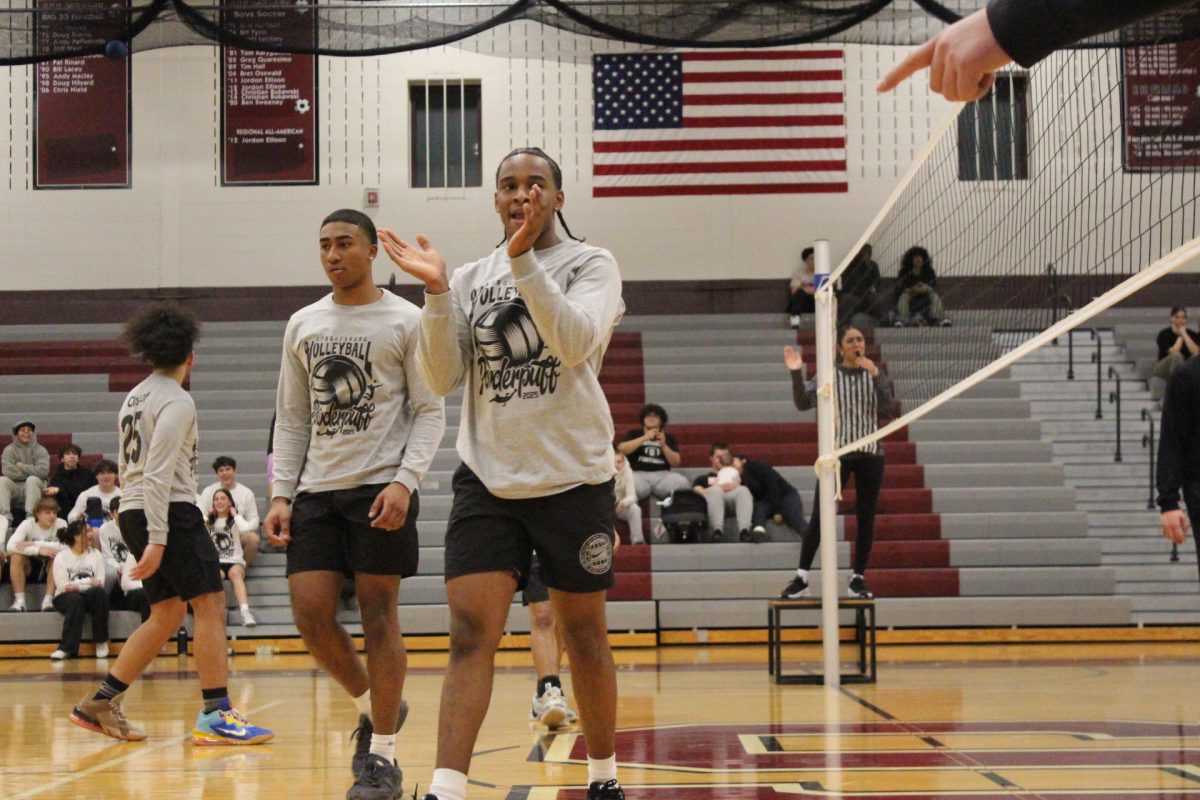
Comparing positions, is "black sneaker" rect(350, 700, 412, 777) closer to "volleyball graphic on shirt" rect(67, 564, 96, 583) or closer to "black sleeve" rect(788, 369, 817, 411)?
"black sleeve" rect(788, 369, 817, 411)

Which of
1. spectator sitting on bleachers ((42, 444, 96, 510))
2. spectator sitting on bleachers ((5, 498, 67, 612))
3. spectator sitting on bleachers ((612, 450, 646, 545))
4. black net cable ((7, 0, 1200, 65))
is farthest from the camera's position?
black net cable ((7, 0, 1200, 65))

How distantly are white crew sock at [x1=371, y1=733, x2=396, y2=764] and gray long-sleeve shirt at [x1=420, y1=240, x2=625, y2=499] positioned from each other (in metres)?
1.09

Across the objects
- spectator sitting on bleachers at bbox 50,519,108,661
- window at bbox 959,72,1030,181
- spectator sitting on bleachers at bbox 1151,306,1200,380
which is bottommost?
spectator sitting on bleachers at bbox 50,519,108,661

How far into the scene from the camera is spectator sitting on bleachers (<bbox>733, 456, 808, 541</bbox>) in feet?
40.5

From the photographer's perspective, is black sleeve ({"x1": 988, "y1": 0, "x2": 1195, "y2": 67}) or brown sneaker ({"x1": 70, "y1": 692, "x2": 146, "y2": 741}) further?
brown sneaker ({"x1": 70, "y1": 692, "x2": 146, "y2": 741})

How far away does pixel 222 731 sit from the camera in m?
5.56

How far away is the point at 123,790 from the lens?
4.40 m

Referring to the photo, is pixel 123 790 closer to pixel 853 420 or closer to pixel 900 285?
pixel 853 420

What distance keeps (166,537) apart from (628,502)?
6828mm

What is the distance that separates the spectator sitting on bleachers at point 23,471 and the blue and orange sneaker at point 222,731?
7636 mm

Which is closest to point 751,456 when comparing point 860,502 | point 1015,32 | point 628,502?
point 628,502

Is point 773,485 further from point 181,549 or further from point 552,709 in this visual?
point 181,549

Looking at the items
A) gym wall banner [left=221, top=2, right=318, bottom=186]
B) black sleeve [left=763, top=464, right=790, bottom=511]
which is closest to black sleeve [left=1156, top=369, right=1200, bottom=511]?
black sleeve [left=763, top=464, right=790, bottom=511]

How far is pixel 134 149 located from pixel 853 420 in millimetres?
12604
